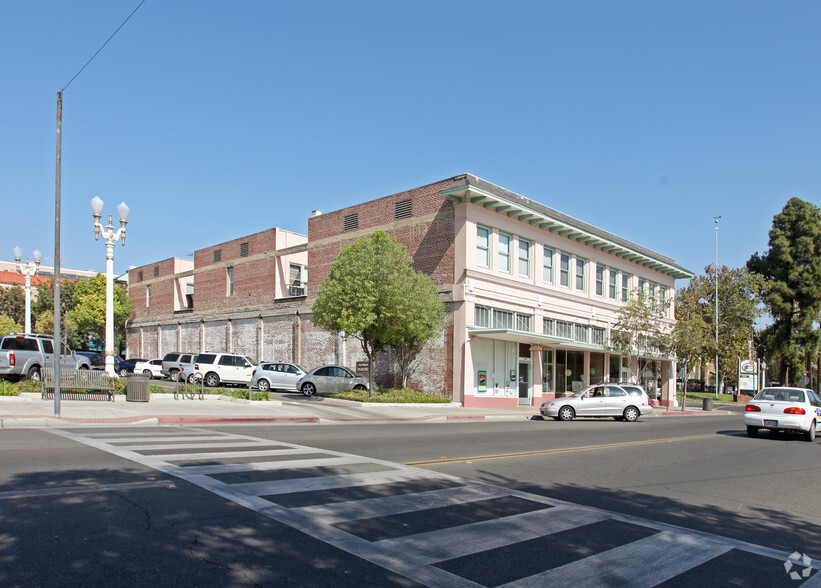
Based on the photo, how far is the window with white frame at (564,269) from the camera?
35.4 metres

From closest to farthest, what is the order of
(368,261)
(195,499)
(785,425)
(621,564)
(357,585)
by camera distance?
1. (357,585)
2. (621,564)
3. (195,499)
4. (785,425)
5. (368,261)

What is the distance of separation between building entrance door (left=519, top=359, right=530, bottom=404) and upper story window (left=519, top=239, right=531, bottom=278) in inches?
182

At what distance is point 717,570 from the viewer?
554cm

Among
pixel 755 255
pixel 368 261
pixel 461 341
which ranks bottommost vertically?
pixel 461 341

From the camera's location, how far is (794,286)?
55.4 meters

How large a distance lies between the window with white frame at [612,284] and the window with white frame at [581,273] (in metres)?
3.20

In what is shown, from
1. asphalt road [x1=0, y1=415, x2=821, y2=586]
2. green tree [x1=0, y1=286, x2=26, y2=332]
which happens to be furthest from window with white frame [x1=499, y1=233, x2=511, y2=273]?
green tree [x1=0, y1=286, x2=26, y2=332]

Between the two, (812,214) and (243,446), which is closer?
(243,446)

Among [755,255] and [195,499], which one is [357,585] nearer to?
[195,499]

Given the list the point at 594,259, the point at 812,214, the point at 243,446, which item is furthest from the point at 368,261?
the point at 812,214

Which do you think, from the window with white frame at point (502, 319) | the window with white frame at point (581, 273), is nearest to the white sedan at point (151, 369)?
the window with white frame at point (502, 319)

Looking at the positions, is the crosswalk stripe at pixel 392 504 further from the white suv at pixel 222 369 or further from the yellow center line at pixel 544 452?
the white suv at pixel 222 369

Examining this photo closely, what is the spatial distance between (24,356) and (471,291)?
61.0ft

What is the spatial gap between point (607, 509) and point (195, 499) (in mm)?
4986
